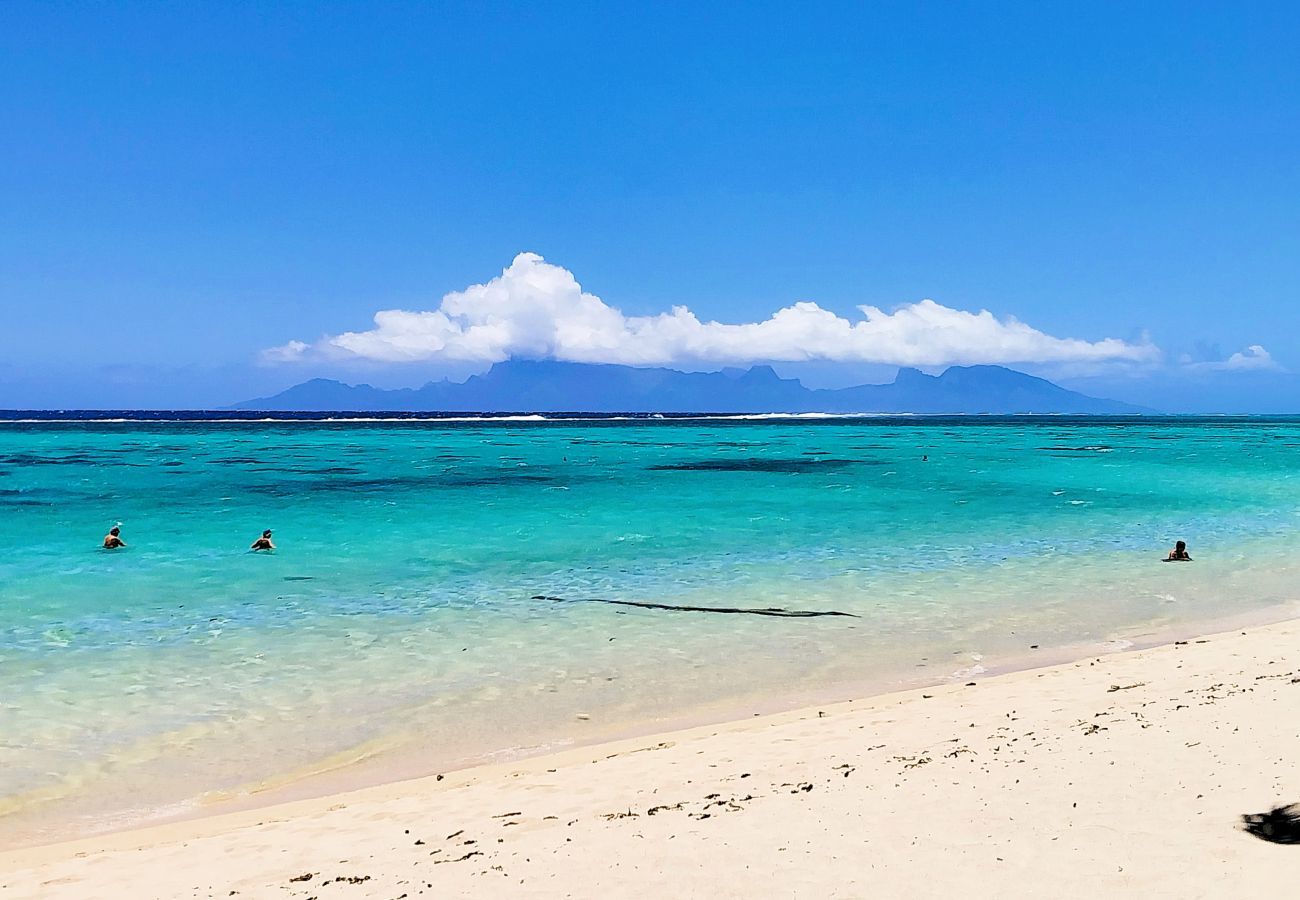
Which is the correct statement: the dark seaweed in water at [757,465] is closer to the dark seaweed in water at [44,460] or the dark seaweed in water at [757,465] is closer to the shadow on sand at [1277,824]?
the dark seaweed in water at [44,460]

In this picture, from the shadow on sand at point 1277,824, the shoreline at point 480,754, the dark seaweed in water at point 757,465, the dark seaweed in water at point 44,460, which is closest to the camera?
the shadow on sand at point 1277,824

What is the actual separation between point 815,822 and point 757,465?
214 ft

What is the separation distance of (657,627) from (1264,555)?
20.2 m

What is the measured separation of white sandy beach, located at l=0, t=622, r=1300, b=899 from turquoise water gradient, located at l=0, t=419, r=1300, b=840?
1.96 metres

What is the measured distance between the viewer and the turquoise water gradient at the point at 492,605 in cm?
1196

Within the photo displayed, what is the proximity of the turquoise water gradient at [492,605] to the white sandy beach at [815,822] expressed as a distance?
1.96 metres

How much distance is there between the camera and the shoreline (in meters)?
9.59

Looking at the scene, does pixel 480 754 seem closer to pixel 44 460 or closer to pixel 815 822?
pixel 815 822

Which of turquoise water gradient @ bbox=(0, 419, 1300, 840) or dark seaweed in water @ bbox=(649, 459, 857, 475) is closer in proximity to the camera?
turquoise water gradient @ bbox=(0, 419, 1300, 840)

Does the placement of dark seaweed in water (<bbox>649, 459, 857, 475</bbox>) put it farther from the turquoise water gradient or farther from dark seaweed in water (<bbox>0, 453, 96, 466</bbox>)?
dark seaweed in water (<bbox>0, 453, 96, 466</bbox>)

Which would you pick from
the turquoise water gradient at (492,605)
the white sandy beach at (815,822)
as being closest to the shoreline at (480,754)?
the turquoise water gradient at (492,605)

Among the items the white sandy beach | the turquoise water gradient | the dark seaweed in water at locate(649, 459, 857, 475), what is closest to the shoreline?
the turquoise water gradient

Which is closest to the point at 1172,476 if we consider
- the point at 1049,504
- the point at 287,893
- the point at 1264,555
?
the point at 1049,504

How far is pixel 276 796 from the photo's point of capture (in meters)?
10.1
